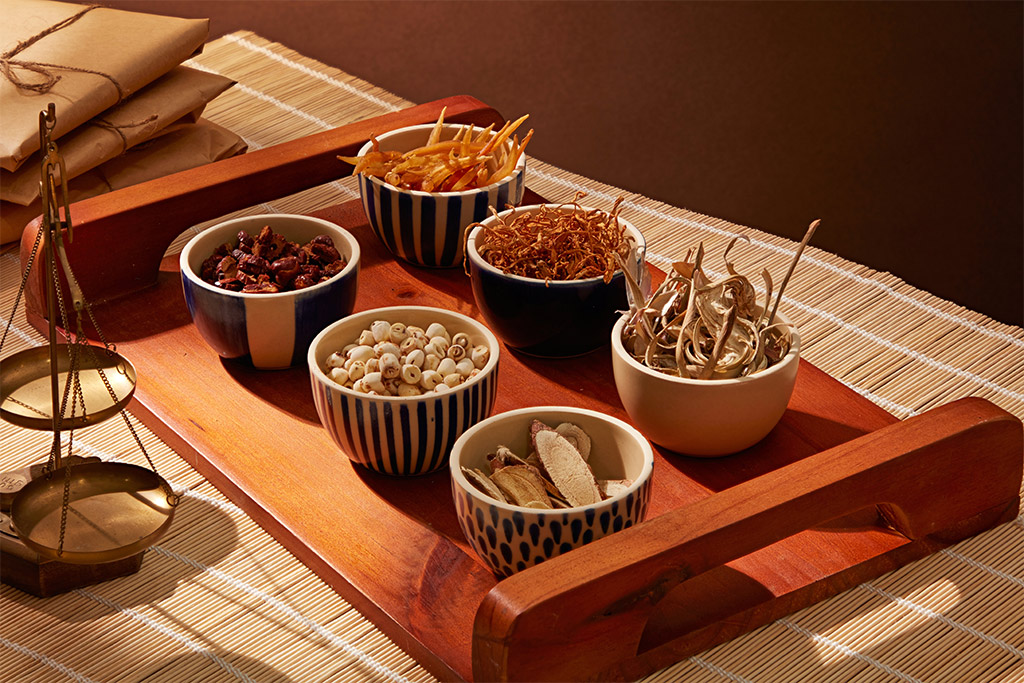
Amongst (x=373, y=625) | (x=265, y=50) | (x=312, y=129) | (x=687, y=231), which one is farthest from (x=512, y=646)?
(x=265, y=50)

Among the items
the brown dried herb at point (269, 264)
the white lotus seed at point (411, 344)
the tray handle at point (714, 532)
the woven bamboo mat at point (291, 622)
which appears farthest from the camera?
the brown dried herb at point (269, 264)

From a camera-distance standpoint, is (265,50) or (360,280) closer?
(360,280)

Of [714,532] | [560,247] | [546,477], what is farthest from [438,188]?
[714,532]

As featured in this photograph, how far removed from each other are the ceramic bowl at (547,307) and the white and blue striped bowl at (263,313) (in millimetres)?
114

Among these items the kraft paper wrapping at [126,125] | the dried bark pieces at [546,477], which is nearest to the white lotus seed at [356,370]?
the dried bark pieces at [546,477]

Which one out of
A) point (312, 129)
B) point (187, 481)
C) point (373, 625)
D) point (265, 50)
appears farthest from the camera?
point (265, 50)

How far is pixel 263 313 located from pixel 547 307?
22cm

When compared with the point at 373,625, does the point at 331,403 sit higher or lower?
higher

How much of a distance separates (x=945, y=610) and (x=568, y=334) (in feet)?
1.15

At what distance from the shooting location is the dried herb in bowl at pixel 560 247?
96cm

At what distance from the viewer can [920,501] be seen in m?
0.81

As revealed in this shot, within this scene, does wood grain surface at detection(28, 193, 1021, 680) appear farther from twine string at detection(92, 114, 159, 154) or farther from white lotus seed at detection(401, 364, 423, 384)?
twine string at detection(92, 114, 159, 154)

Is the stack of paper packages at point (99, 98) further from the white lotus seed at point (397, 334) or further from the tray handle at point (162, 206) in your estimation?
the white lotus seed at point (397, 334)

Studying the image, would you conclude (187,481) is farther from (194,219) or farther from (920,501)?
(920,501)
